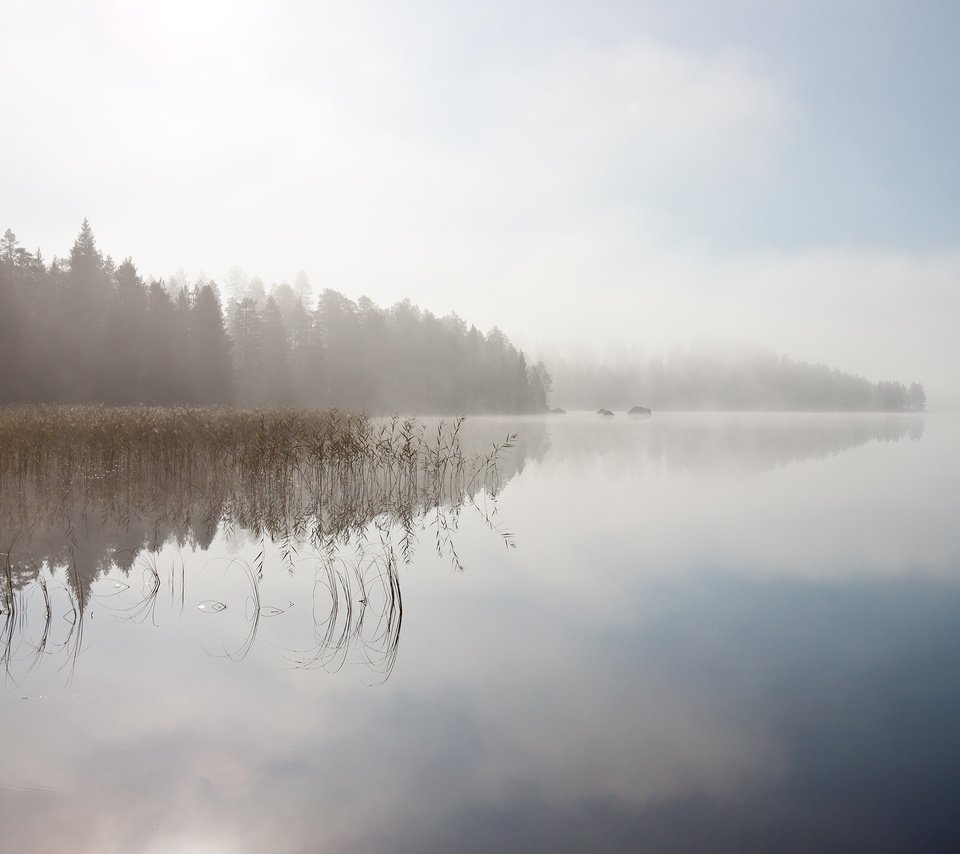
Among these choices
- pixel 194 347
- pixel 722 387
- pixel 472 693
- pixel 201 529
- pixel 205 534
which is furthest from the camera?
pixel 722 387

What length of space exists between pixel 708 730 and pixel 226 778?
3.03 metres

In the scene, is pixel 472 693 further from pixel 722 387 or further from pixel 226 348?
pixel 722 387

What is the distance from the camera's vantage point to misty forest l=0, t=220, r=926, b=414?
133ft

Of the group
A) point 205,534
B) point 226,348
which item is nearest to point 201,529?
point 205,534

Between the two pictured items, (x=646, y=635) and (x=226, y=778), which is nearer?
(x=226, y=778)

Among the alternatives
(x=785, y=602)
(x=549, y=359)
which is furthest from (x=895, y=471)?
(x=549, y=359)

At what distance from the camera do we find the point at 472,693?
15.9 feet

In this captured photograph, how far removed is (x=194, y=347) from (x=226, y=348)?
2.11 meters

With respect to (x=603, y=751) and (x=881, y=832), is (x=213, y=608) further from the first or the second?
(x=881, y=832)

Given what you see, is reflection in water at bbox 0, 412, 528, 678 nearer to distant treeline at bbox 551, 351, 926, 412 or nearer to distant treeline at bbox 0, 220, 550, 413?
distant treeline at bbox 0, 220, 550, 413

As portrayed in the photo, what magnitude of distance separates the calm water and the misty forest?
35470 millimetres

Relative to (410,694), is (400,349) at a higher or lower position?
higher

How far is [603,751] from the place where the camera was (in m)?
4.04

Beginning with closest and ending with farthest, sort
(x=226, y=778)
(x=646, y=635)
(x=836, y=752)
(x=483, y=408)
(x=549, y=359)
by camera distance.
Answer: (x=226, y=778)
(x=836, y=752)
(x=646, y=635)
(x=483, y=408)
(x=549, y=359)
